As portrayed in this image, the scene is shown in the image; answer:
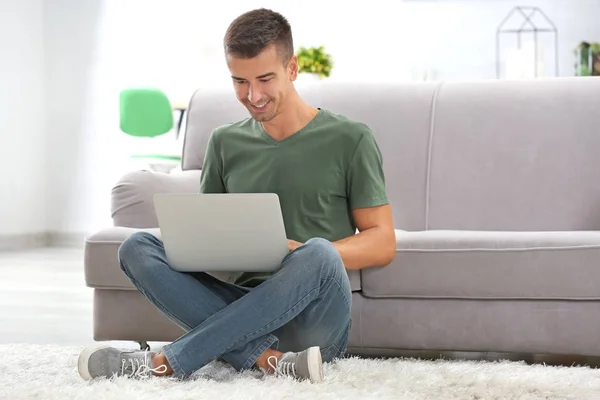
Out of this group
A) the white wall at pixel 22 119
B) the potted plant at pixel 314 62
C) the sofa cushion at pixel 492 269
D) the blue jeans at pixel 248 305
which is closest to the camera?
the blue jeans at pixel 248 305

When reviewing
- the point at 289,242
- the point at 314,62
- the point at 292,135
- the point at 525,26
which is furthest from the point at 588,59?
the point at 289,242

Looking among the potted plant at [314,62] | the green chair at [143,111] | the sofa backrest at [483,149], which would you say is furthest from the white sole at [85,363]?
the green chair at [143,111]

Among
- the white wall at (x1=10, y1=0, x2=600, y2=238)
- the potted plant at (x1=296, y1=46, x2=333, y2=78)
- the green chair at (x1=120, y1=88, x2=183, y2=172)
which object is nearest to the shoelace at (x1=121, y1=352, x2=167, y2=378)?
the potted plant at (x1=296, y1=46, x2=333, y2=78)

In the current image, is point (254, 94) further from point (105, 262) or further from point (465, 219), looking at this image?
point (465, 219)

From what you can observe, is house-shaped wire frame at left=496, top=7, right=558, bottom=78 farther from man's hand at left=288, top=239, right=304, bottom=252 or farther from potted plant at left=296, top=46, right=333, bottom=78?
man's hand at left=288, top=239, right=304, bottom=252

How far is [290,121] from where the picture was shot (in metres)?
2.26

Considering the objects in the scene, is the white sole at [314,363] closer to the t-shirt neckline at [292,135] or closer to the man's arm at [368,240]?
the man's arm at [368,240]

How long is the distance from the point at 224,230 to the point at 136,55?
466 centimetres

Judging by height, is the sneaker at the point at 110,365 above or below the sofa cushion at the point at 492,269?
below

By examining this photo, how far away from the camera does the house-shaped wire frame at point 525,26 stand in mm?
5958

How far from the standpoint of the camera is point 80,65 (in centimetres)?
643

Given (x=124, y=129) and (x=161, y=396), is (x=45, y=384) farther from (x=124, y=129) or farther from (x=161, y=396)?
(x=124, y=129)

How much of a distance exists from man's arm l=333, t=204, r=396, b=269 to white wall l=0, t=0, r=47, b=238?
14.5 ft

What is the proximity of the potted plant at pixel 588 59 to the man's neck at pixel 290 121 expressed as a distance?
12.6ft
